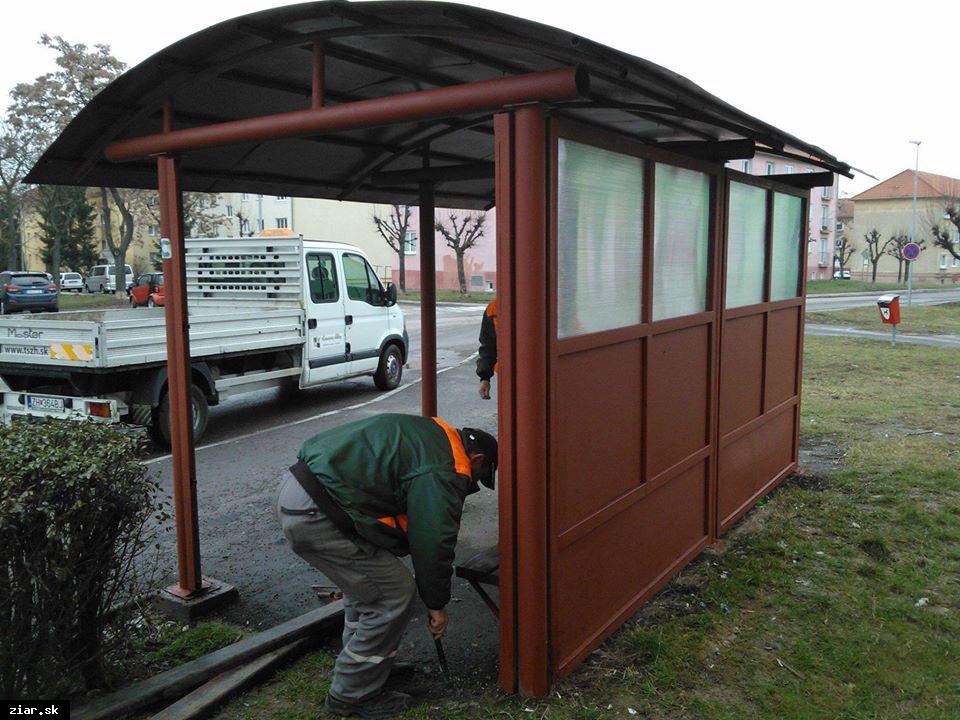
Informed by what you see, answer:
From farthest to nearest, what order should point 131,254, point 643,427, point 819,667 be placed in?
point 131,254 → point 643,427 → point 819,667

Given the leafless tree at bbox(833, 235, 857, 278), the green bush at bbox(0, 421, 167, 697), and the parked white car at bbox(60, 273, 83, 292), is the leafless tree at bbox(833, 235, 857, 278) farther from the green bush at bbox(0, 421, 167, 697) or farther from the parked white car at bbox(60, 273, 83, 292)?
the green bush at bbox(0, 421, 167, 697)

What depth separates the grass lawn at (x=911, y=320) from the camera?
21.8 metres

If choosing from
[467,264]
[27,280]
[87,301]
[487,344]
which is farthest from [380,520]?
[467,264]

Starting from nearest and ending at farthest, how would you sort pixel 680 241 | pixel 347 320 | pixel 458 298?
1. pixel 680 241
2. pixel 347 320
3. pixel 458 298

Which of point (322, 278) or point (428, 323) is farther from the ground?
point (322, 278)

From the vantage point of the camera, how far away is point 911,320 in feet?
81.1

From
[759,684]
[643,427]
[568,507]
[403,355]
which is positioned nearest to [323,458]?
[568,507]

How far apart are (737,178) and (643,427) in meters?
2.27

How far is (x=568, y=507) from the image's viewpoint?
360 cm

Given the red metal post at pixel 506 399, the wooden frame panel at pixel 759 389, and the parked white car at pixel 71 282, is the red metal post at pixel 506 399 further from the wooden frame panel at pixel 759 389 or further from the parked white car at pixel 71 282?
the parked white car at pixel 71 282

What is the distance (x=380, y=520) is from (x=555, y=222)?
4.73 feet

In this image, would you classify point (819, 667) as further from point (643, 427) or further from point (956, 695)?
point (643, 427)

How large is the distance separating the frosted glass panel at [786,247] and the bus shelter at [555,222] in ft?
0.77

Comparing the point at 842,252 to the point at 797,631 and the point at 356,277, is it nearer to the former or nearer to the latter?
the point at 356,277
